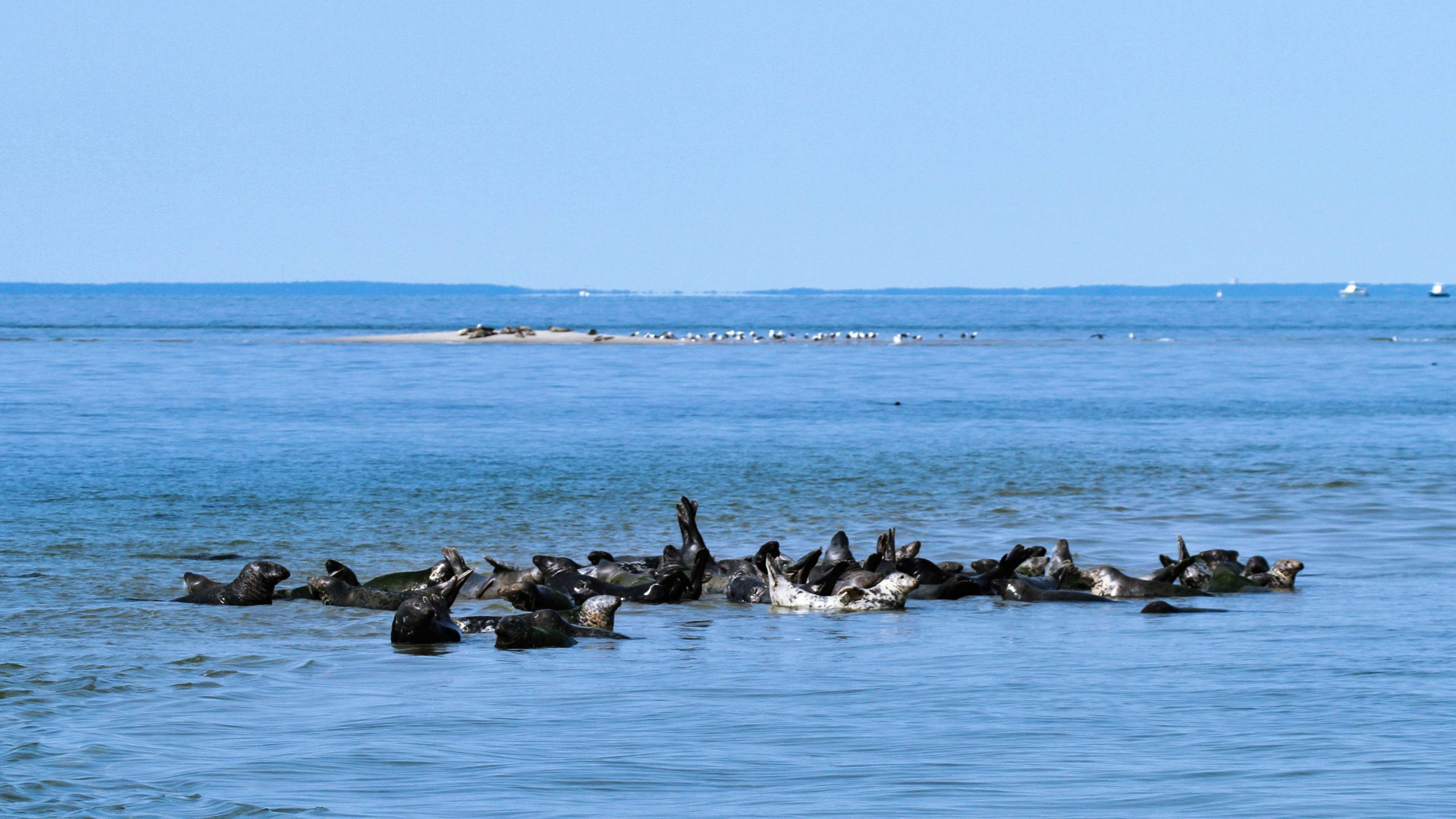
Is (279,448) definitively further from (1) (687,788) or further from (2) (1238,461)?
(1) (687,788)

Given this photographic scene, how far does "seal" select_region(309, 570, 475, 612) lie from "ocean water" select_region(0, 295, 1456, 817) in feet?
1.07

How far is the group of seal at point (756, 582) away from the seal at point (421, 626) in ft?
2.69

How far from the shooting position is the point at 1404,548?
20.1 m

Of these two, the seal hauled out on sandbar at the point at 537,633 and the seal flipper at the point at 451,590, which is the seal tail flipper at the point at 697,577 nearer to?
the seal hauled out on sandbar at the point at 537,633

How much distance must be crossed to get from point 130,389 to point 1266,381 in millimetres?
40631

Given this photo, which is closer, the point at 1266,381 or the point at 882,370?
the point at 1266,381

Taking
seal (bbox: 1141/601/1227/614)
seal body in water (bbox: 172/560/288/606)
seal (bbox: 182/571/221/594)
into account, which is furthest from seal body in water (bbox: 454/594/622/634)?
seal (bbox: 1141/601/1227/614)

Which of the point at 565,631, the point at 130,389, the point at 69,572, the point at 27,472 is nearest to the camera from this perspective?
the point at 565,631

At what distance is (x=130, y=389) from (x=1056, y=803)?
49.7 meters

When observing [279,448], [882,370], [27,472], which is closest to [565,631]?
[27,472]

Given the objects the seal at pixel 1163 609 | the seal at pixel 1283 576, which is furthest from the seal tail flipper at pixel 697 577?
the seal at pixel 1283 576

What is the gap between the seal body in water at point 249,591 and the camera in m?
16.0

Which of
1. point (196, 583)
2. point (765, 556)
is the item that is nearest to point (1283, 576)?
point (765, 556)

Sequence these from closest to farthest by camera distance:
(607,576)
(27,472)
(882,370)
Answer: (607,576)
(27,472)
(882,370)
